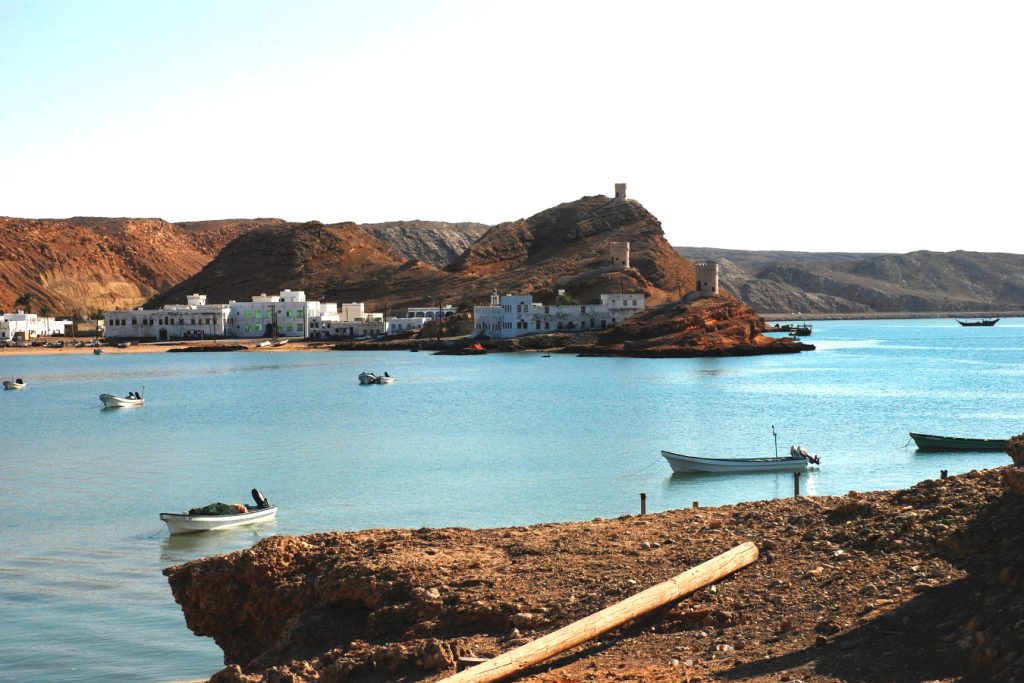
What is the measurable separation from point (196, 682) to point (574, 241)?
163186 mm

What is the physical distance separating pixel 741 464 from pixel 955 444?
335 inches

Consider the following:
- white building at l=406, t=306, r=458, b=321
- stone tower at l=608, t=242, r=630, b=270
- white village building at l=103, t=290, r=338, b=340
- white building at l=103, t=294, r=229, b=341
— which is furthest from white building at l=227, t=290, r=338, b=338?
stone tower at l=608, t=242, r=630, b=270

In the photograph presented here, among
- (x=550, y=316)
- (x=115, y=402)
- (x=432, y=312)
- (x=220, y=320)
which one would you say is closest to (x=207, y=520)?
(x=115, y=402)

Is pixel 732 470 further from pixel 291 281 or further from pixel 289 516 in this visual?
pixel 291 281

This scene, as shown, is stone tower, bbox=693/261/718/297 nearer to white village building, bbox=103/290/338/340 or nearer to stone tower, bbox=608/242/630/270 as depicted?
stone tower, bbox=608/242/630/270

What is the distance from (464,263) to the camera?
173 m

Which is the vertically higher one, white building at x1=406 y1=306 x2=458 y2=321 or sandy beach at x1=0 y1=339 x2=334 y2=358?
white building at x1=406 y1=306 x2=458 y2=321

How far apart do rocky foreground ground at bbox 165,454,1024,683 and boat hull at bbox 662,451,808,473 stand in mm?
15242

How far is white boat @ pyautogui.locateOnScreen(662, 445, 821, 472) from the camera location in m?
29.3

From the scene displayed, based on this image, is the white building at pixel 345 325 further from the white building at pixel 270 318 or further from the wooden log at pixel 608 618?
the wooden log at pixel 608 618

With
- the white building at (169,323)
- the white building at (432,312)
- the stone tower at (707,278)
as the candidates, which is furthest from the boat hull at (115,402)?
the white building at (169,323)

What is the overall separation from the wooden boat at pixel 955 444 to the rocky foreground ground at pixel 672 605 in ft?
70.2

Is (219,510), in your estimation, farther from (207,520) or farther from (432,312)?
(432,312)

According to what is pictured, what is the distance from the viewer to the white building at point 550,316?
122 meters
